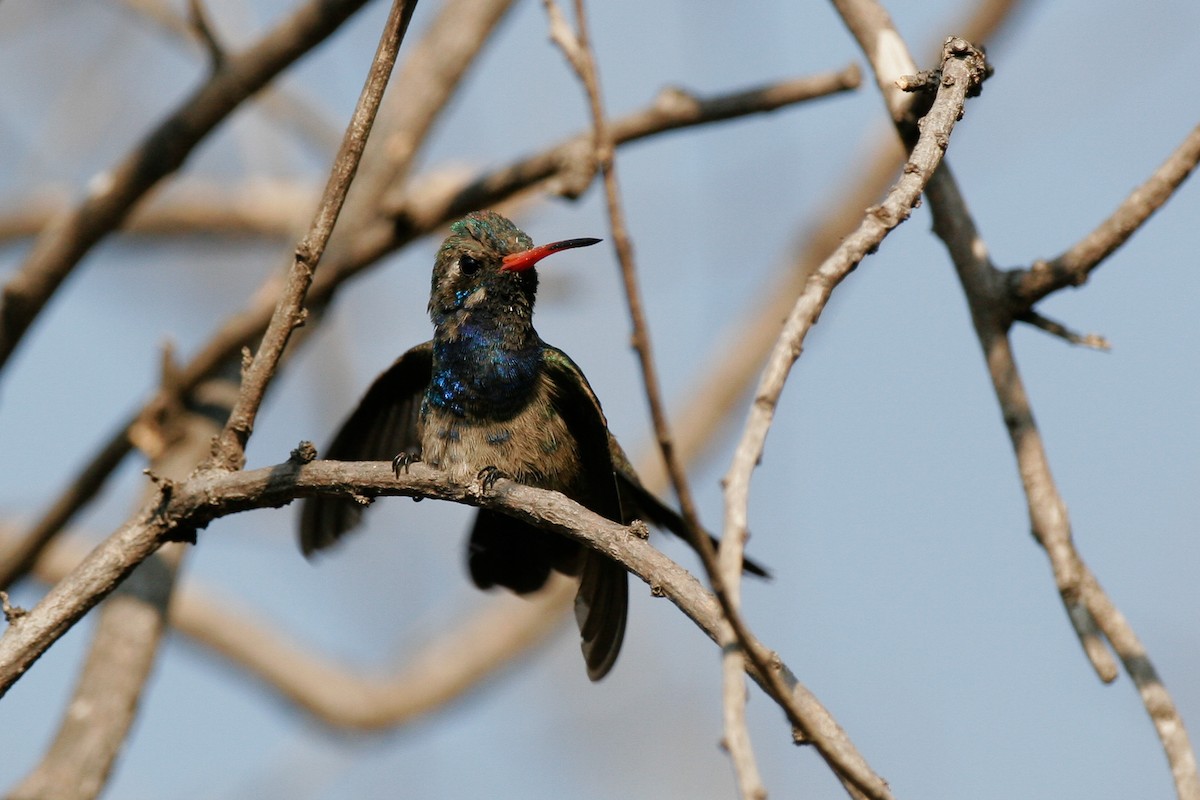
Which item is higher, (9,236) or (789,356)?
(9,236)

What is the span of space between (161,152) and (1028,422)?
3778 millimetres

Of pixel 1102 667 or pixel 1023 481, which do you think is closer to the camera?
pixel 1102 667

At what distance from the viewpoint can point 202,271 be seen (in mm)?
13008

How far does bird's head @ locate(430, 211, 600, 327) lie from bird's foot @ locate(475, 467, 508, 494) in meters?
0.81

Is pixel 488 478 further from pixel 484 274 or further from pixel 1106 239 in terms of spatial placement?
pixel 1106 239

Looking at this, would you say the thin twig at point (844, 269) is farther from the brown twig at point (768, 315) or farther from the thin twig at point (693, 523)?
the brown twig at point (768, 315)

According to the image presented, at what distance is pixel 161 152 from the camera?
18.3 feet

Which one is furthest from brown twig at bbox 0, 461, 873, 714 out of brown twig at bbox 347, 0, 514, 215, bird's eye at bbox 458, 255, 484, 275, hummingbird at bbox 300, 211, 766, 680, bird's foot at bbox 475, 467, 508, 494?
brown twig at bbox 347, 0, 514, 215

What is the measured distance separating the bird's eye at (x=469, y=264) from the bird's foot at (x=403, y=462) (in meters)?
0.73

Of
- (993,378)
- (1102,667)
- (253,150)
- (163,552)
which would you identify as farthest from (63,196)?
(1102,667)

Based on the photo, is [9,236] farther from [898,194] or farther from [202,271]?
[898,194]

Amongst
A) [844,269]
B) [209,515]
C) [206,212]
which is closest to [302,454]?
[209,515]

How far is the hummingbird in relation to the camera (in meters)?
4.37

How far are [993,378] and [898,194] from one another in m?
1.06
